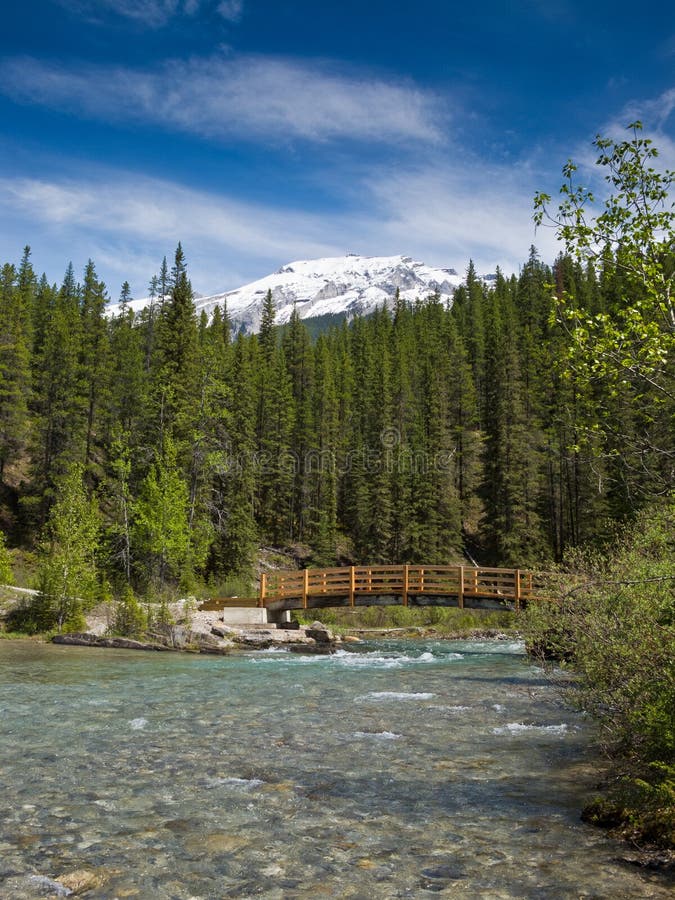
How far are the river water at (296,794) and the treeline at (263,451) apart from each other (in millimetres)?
16559

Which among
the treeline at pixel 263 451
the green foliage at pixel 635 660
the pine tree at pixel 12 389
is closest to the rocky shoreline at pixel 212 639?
the treeline at pixel 263 451

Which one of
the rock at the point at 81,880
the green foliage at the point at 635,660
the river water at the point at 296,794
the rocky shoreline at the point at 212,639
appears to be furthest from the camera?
the rocky shoreline at the point at 212,639

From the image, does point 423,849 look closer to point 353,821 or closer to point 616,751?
point 353,821

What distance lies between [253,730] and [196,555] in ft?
88.5

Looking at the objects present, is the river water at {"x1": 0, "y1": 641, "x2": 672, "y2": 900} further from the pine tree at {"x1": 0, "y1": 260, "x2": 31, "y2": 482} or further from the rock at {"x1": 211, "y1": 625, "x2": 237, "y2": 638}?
the pine tree at {"x1": 0, "y1": 260, "x2": 31, "y2": 482}

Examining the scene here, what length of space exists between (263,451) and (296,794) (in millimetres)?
58054

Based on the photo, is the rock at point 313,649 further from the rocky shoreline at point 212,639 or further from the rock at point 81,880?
the rock at point 81,880

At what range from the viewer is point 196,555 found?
123 feet

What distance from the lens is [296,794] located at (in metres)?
7.94

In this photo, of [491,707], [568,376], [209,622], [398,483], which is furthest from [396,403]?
[568,376]

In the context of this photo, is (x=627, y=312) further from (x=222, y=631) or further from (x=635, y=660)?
(x=222, y=631)

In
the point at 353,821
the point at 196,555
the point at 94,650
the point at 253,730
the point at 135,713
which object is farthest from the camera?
the point at 196,555

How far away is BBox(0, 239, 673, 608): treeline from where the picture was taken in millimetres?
38438

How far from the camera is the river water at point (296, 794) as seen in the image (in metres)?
5.68
